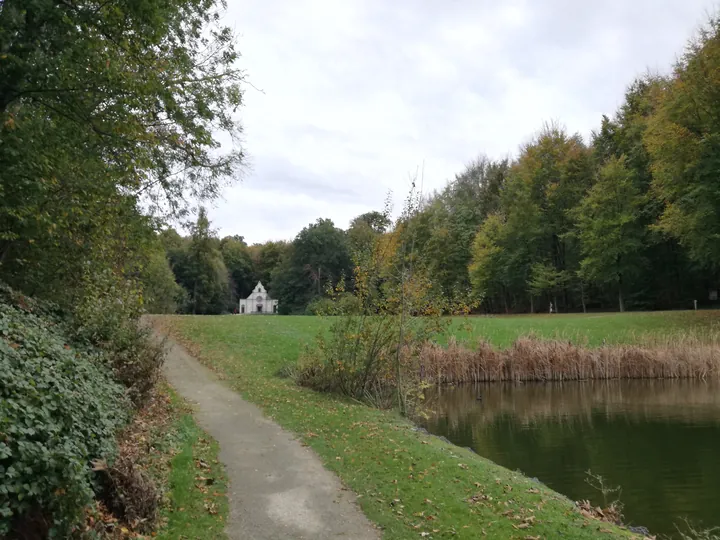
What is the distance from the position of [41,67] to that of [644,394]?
21.2 metres

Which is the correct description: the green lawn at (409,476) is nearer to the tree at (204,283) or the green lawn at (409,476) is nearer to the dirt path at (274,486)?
the dirt path at (274,486)

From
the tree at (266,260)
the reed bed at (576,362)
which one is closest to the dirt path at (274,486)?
the reed bed at (576,362)

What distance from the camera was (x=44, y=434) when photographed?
189 inches

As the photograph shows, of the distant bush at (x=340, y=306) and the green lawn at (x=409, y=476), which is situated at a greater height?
the distant bush at (x=340, y=306)

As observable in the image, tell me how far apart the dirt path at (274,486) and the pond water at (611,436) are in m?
5.09

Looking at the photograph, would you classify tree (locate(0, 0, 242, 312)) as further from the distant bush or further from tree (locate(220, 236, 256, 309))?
tree (locate(220, 236, 256, 309))

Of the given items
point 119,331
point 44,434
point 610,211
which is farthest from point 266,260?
point 44,434

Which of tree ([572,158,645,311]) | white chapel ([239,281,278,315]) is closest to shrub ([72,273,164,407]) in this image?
tree ([572,158,645,311])

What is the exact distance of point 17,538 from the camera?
Answer: 168 inches

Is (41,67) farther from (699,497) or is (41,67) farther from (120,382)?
(699,497)

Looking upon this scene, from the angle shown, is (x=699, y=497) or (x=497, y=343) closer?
(x=699, y=497)

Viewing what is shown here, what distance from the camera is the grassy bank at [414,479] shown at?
21.5ft

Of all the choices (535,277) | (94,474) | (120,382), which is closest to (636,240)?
(535,277)

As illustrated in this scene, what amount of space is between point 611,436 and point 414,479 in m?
8.98
